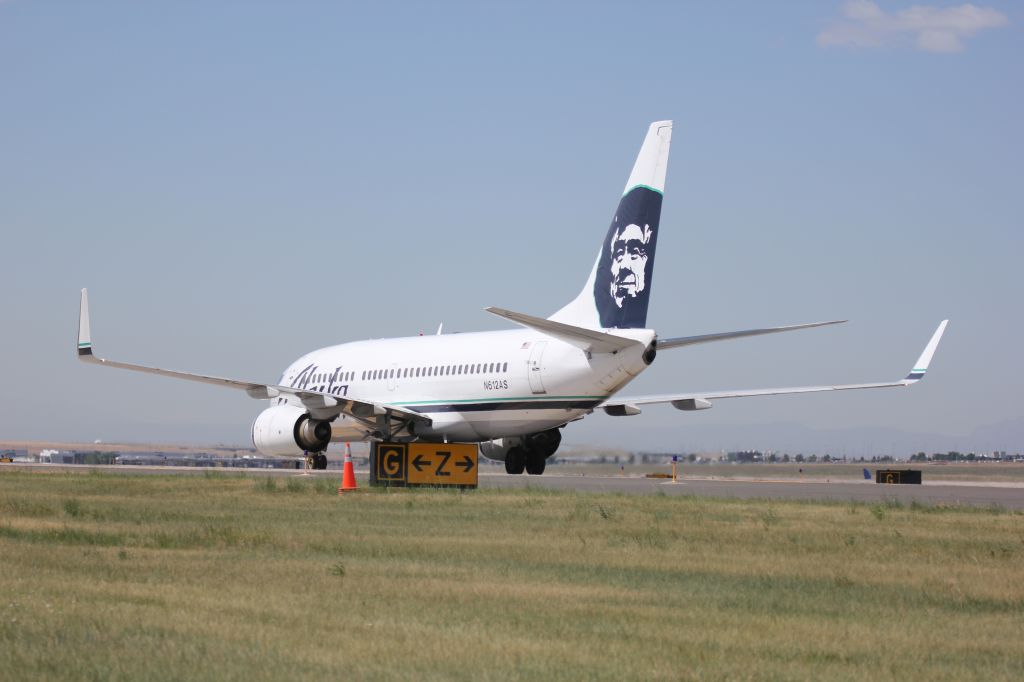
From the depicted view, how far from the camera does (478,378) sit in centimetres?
3500

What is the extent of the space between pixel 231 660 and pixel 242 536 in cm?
719

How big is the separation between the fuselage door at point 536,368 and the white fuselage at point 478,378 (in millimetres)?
24

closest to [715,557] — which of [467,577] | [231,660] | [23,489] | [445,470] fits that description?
[467,577]

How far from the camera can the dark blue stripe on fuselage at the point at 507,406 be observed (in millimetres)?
32250

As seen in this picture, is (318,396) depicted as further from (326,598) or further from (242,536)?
(326,598)

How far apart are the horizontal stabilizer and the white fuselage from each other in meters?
0.29

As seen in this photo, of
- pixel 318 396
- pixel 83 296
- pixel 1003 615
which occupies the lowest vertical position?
pixel 1003 615

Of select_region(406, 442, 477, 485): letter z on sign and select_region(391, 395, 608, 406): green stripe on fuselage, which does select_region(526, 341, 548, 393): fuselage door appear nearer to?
select_region(391, 395, 608, 406): green stripe on fuselage

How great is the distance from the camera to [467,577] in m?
11.8

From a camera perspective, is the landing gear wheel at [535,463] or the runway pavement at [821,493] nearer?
the runway pavement at [821,493]

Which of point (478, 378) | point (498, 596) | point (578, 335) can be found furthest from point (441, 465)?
point (498, 596)

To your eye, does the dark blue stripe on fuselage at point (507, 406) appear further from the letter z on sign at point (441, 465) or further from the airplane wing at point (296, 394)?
the letter z on sign at point (441, 465)

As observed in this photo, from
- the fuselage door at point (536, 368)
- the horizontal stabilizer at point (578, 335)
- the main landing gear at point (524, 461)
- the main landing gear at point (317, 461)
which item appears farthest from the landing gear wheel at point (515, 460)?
the horizontal stabilizer at point (578, 335)

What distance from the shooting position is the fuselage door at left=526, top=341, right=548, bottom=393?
107ft
